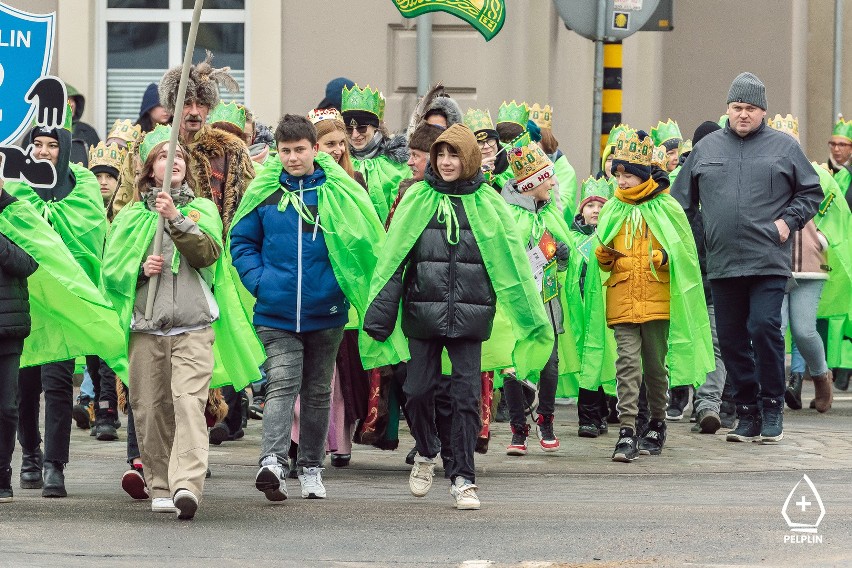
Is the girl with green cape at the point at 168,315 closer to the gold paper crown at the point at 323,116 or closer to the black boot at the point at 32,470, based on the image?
the black boot at the point at 32,470

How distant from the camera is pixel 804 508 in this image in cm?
953

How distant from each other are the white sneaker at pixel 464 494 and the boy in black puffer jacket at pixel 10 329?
204 centimetres

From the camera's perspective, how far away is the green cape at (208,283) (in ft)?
30.9

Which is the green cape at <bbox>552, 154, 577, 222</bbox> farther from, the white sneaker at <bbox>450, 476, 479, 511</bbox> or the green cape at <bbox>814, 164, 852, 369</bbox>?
the white sneaker at <bbox>450, 476, 479, 511</bbox>

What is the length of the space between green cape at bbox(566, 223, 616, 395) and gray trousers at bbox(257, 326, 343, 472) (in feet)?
8.35

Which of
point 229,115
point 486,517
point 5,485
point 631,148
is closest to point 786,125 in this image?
point 631,148

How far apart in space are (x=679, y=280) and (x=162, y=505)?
3.68 m

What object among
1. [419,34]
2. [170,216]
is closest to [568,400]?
[419,34]

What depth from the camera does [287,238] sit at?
31.7 ft

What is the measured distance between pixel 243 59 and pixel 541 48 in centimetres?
349

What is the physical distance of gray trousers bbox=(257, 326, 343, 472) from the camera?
9.66 meters

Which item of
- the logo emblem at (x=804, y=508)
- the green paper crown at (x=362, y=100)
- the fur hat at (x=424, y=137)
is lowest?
the logo emblem at (x=804, y=508)

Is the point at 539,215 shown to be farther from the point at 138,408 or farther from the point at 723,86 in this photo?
the point at 723,86

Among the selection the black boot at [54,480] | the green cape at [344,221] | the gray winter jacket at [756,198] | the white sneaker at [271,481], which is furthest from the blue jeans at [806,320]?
the black boot at [54,480]
